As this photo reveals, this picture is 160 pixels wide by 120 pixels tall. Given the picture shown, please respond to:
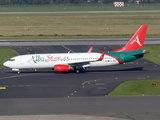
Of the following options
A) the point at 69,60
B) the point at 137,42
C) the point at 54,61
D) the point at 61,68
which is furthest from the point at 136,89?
the point at 54,61

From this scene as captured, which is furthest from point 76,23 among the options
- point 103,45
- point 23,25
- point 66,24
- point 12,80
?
point 12,80

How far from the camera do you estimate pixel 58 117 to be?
28.6 metres

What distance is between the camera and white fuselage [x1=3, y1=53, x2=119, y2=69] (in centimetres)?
5050

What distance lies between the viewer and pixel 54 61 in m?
50.6

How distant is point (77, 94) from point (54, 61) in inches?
545

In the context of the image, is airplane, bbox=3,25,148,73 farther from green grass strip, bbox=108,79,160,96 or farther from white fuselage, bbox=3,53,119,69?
green grass strip, bbox=108,79,160,96

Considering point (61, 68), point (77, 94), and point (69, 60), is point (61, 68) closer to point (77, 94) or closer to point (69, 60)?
point (69, 60)

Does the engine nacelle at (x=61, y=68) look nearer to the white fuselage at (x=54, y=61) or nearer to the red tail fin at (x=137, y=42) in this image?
the white fuselage at (x=54, y=61)

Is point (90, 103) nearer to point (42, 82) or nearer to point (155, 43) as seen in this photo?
point (42, 82)

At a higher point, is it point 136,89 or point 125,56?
point 125,56

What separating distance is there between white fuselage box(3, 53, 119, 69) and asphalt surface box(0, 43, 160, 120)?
138 centimetres

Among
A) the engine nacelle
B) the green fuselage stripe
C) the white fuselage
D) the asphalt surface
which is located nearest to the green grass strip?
the asphalt surface

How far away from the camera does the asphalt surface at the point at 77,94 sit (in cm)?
3039

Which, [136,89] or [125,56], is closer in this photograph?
[136,89]
